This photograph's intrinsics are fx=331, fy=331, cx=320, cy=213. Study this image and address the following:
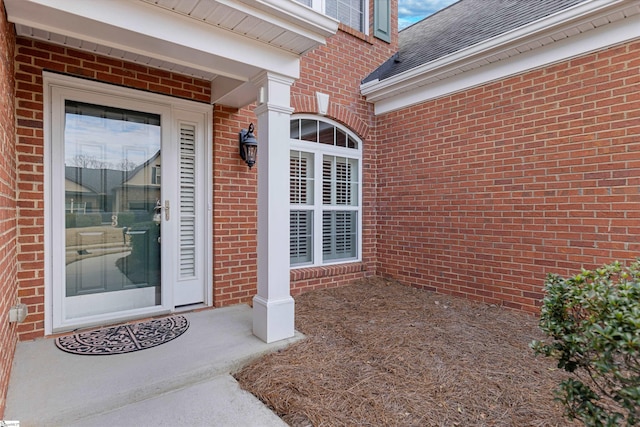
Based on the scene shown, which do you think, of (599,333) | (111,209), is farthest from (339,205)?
(599,333)

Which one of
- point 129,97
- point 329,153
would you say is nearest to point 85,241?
point 129,97

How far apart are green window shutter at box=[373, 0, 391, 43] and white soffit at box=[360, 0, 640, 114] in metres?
1.09

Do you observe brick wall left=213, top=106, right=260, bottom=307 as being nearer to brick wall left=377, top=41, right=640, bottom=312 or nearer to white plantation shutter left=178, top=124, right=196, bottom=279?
white plantation shutter left=178, top=124, right=196, bottom=279

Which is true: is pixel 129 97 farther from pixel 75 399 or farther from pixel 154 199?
pixel 75 399

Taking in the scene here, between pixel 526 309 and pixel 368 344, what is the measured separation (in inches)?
82.9

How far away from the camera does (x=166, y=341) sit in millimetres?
2820

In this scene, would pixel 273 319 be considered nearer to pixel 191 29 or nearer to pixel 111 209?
pixel 111 209

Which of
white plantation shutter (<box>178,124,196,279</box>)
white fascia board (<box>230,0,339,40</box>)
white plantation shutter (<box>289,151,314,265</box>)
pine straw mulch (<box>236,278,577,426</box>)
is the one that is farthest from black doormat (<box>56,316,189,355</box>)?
white fascia board (<box>230,0,339,40</box>)

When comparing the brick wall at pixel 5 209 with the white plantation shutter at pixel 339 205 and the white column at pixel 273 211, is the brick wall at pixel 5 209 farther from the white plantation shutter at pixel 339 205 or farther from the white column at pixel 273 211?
the white plantation shutter at pixel 339 205

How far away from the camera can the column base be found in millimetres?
2863

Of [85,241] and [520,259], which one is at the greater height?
[85,241]

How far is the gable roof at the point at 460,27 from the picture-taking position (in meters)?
3.95

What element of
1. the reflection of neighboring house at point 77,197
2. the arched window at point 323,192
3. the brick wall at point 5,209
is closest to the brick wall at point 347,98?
the arched window at point 323,192

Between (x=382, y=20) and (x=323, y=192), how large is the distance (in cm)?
319
